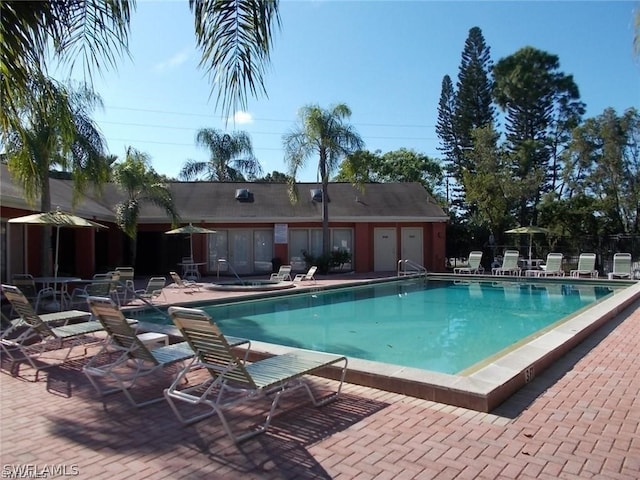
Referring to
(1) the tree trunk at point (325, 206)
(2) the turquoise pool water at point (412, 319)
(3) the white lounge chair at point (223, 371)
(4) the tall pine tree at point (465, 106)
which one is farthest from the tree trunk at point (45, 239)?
(4) the tall pine tree at point (465, 106)

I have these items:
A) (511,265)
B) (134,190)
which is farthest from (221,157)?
(511,265)

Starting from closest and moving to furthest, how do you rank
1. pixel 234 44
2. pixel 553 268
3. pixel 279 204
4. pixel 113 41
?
1. pixel 113 41
2. pixel 234 44
3. pixel 553 268
4. pixel 279 204

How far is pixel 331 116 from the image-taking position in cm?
2241

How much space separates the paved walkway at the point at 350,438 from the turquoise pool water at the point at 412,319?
9.99 ft

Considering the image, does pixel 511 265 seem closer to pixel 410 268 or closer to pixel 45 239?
pixel 410 268

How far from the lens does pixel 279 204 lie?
25.9 meters

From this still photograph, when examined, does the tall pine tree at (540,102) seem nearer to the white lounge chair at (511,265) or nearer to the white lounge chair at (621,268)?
the white lounge chair at (511,265)

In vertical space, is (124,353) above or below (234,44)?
below

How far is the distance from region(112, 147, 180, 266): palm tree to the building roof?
82.7 inches

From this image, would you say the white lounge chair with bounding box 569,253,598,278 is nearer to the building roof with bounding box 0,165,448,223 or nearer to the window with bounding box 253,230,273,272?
the building roof with bounding box 0,165,448,223

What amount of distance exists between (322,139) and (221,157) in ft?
68.2

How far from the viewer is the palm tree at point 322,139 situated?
2226 cm

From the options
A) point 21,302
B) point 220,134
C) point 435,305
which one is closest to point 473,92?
point 220,134

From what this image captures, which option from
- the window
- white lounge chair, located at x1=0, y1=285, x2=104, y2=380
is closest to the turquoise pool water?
white lounge chair, located at x1=0, y1=285, x2=104, y2=380
